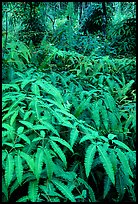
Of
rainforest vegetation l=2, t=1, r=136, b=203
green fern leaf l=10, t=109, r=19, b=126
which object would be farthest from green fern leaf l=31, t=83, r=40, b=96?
green fern leaf l=10, t=109, r=19, b=126

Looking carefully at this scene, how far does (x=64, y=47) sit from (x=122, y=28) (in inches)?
52.2

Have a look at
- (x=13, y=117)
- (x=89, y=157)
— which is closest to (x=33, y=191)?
(x=89, y=157)

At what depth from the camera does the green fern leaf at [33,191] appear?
133cm

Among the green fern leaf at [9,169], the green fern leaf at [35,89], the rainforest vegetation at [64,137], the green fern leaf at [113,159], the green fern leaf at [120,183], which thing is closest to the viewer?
the green fern leaf at [9,169]

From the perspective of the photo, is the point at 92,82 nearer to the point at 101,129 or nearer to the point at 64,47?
the point at 101,129

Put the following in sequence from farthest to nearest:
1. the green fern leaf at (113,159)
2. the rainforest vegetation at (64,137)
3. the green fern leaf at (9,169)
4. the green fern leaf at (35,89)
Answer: the green fern leaf at (35,89)
the green fern leaf at (113,159)
the rainforest vegetation at (64,137)
the green fern leaf at (9,169)

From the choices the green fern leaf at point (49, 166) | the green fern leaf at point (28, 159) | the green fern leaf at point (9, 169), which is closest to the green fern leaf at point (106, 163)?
the green fern leaf at point (49, 166)

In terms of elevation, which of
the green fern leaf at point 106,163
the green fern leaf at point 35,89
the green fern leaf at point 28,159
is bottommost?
the green fern leaf at point 106,163

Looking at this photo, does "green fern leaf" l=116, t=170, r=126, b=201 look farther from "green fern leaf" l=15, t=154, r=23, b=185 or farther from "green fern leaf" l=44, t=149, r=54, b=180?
"green fern leaf" l=15, t=154, r=23, b=185

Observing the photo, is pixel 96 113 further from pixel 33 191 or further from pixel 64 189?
pixel 33 191

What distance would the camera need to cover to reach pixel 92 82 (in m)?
2.82

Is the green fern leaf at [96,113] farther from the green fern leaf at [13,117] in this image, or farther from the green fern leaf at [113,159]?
the green fern leaf at [13,117]

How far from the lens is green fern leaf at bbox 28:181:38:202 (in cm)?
133

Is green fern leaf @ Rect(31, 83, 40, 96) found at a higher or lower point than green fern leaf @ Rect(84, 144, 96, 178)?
higher
